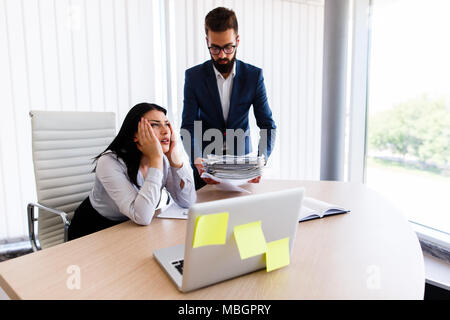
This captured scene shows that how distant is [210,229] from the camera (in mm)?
690

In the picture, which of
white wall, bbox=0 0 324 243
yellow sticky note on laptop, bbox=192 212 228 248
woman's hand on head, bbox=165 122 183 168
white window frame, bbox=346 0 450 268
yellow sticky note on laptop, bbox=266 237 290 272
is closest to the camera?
yellow sticky note on laptop, bbox=192 212 228 248

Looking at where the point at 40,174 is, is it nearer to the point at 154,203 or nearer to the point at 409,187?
the point at 154,203

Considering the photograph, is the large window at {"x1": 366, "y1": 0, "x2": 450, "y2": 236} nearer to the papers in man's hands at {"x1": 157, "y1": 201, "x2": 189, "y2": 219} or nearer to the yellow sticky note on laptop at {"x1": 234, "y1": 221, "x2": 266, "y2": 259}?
the papers in man's hands at {"x1": 157, "y1": 201, "x2": 189, "y2": 219}

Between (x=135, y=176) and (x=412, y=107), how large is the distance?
193 centimetres

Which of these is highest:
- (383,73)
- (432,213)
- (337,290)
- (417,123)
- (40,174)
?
(383,73)

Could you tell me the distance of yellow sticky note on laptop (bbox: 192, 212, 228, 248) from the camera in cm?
67

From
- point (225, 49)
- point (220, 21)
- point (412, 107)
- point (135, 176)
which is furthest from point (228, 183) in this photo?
point (412, 107)

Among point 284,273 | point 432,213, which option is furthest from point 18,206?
point 432,213

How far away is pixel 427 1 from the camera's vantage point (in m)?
2.16

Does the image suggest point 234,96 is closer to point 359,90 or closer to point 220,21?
point 220,21

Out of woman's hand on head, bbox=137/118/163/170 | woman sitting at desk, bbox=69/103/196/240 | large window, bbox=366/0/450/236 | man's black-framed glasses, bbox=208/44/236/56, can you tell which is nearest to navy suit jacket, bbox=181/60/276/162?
A: man's black-framed glasses, bbox=208/44/236/56

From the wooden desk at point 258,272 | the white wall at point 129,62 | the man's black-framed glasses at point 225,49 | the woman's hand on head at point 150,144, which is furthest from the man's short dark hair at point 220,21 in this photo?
the wooden desk at point 258,272

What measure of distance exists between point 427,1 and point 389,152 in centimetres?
104

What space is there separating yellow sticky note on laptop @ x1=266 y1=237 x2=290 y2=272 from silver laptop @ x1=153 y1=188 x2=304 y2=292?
2cm
